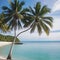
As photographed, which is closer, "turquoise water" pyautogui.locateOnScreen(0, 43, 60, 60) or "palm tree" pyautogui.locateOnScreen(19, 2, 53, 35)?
"palm tree" pyautogui.locateOnScreen(19, 2, 53, 35)

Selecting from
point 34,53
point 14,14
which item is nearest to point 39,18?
point 14,14

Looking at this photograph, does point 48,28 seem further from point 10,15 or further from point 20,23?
point 10,15

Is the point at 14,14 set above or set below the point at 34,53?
above

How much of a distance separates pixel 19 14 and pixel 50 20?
3.53 metres

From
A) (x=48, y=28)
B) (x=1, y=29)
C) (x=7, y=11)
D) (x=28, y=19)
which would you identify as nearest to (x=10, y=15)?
(x=7, y=11)

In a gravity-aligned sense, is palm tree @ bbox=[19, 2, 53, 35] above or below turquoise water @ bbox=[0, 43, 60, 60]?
above

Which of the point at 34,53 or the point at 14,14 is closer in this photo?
the point at 14,14

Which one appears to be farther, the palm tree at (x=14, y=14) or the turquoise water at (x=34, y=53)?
the turquoise water at (x=34, y=53)

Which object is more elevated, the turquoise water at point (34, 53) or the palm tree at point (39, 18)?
the palm tree at point (39, 18)

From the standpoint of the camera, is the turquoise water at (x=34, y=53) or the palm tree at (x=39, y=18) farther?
the turquoise water at (x=34, y=53)

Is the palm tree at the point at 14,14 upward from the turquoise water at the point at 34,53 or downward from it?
upward

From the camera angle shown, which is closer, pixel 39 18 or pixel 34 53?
pixel 39 18

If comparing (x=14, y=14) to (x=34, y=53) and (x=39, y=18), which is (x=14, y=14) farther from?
(x=34, y=53)

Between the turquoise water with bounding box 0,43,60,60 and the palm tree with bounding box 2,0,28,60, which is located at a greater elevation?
the palm tree with bounding box 2,0,28,60
